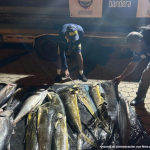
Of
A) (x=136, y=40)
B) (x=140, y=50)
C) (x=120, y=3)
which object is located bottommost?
(x=140, y=50)

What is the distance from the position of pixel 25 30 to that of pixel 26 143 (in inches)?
195

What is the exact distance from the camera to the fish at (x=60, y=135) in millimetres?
2155

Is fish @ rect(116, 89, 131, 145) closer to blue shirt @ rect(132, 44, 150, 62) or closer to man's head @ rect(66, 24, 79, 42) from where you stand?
blue shirt @ rect(132, 44, 150, 62)

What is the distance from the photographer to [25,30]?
6.07 m

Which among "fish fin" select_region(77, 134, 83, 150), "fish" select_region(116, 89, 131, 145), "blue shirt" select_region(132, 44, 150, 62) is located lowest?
"fish fin" select_region(77, 134, 83, 150)

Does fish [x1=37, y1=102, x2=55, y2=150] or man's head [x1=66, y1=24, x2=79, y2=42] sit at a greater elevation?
man's head [x1=66, y1=24, x2=79, y2=42]

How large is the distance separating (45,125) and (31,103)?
28.1 inches

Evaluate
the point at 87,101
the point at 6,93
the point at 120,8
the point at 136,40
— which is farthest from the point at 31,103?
the point at 120,8

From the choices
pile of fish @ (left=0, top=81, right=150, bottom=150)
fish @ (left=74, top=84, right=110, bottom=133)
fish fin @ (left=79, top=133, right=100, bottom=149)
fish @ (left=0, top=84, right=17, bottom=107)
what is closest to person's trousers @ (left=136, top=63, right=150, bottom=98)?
pile of fish @ (left=0, top=81, right=150, bottom=150)

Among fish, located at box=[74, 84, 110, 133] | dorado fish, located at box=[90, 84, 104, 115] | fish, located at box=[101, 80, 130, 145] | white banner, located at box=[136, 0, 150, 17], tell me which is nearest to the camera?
fish, located at box=[101, 80, 130, 145]

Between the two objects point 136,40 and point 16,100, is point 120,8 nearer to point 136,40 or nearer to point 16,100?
point 136,40

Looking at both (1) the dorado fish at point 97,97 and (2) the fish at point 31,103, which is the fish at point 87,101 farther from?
(2) the fish at point 31,103

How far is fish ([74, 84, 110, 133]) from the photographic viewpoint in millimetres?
2708

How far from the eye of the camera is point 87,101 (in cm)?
310
